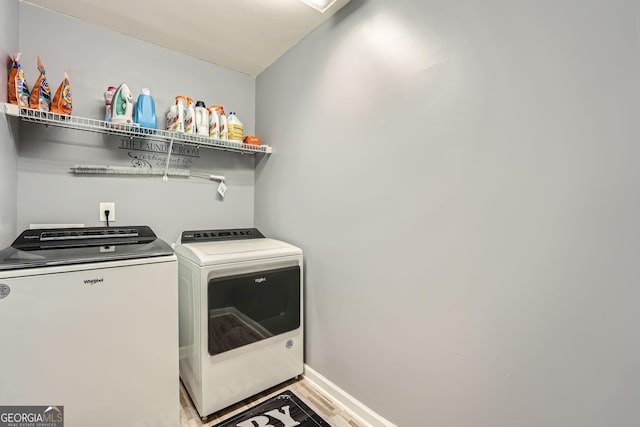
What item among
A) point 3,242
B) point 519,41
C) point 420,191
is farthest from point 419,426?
point 3,242

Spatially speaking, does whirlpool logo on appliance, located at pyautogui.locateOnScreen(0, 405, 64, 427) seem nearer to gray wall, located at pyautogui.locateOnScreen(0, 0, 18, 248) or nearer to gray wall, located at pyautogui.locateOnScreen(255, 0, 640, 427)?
gray wall, located at pyautogui.locateOnScreen(0, 0, 18, 248)

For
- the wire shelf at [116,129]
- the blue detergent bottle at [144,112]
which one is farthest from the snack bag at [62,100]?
the blue detergent bottle at [144,112]

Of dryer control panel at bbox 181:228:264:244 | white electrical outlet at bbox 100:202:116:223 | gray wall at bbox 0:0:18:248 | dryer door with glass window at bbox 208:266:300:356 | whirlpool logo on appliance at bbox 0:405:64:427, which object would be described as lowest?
whirlpool logo on appliance at bbox 0:405:64:427

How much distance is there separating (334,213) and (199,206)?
3.93 feet

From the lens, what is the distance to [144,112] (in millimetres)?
1709

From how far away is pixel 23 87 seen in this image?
4.48 ft

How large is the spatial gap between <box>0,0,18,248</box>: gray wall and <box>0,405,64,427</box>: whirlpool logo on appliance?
0.73 meters

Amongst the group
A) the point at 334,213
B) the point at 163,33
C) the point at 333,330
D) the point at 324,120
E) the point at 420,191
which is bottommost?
the point at 333,330

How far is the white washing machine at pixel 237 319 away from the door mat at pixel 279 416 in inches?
3.9

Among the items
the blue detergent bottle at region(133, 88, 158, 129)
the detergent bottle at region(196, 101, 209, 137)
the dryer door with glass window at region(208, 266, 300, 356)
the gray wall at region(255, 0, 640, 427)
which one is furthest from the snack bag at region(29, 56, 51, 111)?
the gray wall at region(255, 0, 640, 427)

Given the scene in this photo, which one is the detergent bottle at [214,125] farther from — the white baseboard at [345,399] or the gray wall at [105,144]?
A: the white baseboard at [345,399]

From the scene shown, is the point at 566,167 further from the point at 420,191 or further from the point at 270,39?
the point at 270,39

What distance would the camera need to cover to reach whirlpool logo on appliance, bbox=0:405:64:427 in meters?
1.02

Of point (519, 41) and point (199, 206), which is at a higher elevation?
point (519, 41)
